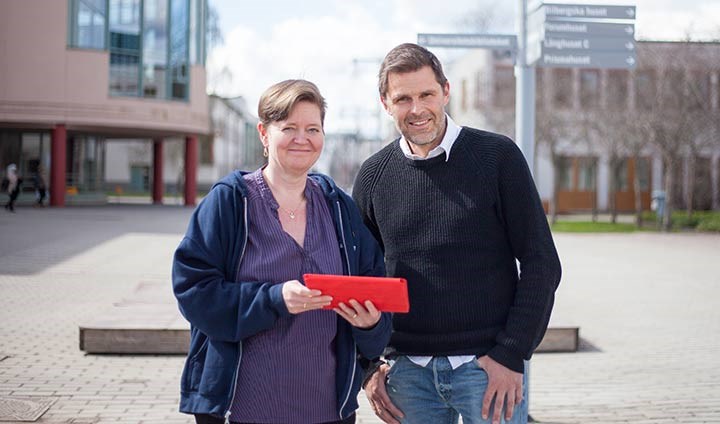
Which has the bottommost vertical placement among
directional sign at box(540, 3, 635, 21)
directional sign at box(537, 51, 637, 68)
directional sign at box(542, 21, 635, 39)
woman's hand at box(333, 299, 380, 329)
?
woman's hand at box(333, 299, 380, 329)

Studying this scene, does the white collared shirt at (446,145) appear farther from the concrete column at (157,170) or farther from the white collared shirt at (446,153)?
the concrete column at (157,170)

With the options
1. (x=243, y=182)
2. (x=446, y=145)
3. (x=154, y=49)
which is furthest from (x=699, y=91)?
(x=243, y=182)

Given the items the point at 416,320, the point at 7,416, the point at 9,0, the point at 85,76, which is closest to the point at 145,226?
the point at 85,76

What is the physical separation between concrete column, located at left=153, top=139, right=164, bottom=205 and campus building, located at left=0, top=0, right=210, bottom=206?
120 inches

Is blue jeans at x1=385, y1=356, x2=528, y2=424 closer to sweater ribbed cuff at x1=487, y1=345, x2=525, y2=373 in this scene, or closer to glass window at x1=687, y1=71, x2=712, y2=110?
sweater ribbed cuff at x1=487, y1=345, x2=525, y2=373

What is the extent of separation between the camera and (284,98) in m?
2.64

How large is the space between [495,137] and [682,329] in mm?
7345

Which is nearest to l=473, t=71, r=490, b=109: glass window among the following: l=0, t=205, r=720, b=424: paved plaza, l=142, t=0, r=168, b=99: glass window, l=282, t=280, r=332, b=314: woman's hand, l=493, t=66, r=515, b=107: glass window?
l=493, t=66, r=515, b=107: glass window

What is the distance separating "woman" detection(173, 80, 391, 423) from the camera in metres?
2.51

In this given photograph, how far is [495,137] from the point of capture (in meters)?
3.00

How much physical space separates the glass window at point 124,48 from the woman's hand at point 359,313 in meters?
34.2

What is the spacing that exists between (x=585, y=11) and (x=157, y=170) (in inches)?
1575

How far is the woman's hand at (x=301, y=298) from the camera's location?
7.80 feet

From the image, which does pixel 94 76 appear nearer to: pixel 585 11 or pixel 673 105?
pixel 673 105
